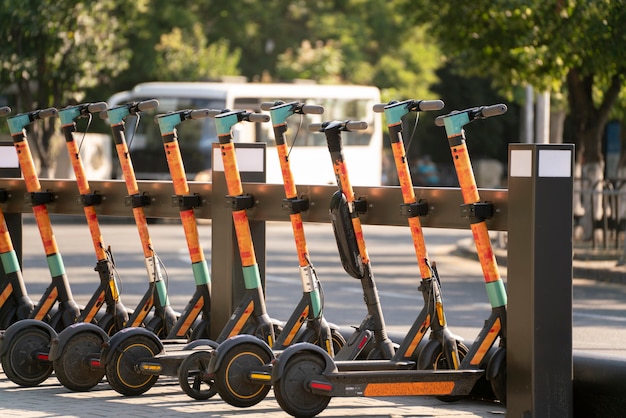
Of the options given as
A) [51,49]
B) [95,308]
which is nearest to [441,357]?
[95,308]

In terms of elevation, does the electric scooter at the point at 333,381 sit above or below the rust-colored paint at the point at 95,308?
above

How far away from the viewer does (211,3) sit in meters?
47.5

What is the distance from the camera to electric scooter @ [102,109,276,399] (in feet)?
23.3

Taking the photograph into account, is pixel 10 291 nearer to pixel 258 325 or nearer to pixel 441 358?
pixel 258 325

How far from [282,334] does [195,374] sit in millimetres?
481

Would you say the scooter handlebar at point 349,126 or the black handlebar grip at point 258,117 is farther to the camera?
the black handlebar grip at point 258,117

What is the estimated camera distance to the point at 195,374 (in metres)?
7.10

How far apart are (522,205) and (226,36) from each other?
4281 centimetres

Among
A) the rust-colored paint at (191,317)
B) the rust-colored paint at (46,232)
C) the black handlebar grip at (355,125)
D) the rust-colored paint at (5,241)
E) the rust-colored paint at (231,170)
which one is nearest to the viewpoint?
the black handlebar grip at (355,125)

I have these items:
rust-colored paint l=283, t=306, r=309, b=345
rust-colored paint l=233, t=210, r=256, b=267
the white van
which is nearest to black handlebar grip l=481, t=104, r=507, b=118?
rust-colored paint l=283, t=306, r=309, b=345

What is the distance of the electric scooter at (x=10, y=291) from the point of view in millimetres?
8797

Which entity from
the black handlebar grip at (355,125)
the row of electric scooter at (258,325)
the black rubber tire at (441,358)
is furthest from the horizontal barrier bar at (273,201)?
the black rubber tire at (441,358)

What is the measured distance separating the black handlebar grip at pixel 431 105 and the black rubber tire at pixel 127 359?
184 centimetres

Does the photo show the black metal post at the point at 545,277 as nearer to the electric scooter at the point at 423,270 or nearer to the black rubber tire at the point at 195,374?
the electric scooter at the point at 423,270
